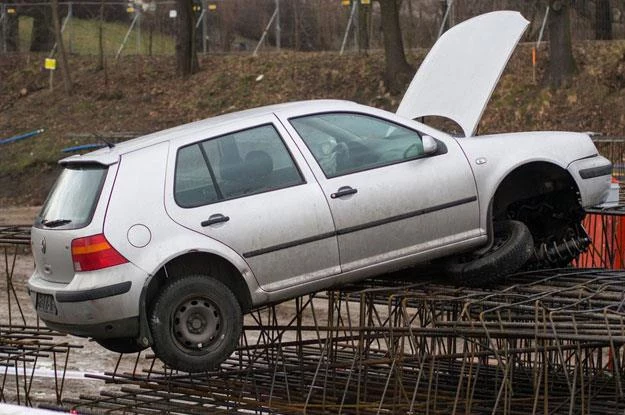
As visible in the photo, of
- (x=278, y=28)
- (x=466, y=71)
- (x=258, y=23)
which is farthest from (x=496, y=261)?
(x=258, y=23)

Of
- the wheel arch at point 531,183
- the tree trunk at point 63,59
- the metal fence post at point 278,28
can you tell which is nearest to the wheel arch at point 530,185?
the wheel arch at point 531,183

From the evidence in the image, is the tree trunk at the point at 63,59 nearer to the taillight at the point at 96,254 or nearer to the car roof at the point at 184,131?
the car roof at the point at 184,131

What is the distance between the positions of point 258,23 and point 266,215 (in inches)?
1196

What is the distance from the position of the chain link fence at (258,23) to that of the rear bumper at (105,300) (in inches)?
977

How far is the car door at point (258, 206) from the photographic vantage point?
26.9 ft

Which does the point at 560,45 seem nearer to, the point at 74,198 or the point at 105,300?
the point at 74,198

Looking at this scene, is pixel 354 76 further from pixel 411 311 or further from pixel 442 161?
pixel 442 161

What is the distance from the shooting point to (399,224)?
871 centimetres

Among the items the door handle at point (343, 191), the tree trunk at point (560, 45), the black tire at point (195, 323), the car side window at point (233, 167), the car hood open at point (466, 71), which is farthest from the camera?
the tree trunk at point (560, 45)

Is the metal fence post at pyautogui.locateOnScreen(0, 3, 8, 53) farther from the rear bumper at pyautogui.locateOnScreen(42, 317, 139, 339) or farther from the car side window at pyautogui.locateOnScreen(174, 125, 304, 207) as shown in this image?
the rear bumper at pyautogui.locateOnScreen(42, 317, 139, 339)

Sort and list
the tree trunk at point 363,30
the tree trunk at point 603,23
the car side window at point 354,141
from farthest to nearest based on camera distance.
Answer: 1. the tree trunk at point 363,30
2. the tree trunk at point 603,23
3. the car side window at point 354,141

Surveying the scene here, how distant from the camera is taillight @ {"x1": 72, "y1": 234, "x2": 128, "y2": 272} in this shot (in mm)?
7891

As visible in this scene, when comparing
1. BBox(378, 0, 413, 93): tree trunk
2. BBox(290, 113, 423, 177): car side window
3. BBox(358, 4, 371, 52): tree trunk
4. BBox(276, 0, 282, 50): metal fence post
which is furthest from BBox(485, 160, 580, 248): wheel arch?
BBox(276, 0, 282, 50): metal fence post

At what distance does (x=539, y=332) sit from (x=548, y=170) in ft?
7.39
